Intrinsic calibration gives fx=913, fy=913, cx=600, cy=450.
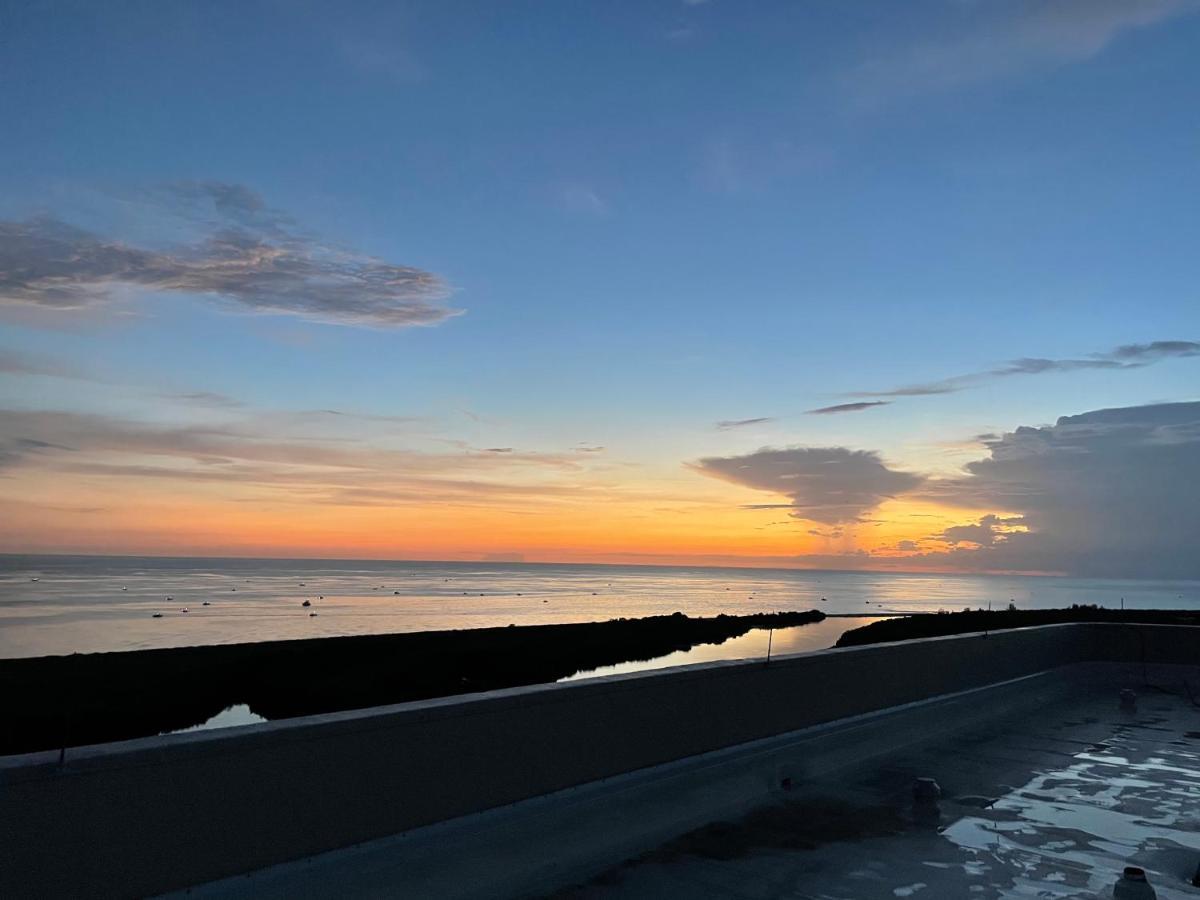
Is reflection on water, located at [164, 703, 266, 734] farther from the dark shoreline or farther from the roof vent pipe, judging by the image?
the roof vent pipe

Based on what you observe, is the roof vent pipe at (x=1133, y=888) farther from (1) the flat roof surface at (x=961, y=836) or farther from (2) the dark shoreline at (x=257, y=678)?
(2) the dark shoreline at (x=257, y=678)

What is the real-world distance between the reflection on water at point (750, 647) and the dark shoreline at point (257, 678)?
1.02 m

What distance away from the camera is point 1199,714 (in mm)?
11570

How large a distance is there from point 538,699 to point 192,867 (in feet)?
6.76

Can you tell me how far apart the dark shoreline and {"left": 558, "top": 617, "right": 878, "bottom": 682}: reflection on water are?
1.02 m

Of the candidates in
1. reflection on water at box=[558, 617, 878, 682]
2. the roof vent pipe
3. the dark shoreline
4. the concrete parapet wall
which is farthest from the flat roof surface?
reflection on water at box=[558, 617, 878, 682]

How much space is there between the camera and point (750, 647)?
3772 centimetres

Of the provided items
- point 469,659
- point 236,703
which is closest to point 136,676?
point 236,703

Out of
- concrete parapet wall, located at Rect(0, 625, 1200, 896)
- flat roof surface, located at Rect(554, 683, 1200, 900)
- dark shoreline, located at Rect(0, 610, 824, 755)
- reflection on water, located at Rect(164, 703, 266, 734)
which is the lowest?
reflection on water, located at Rect(164, 703, 266, 734)

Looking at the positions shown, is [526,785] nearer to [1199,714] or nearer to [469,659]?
[1199,714]

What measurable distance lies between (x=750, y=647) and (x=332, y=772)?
34923mm

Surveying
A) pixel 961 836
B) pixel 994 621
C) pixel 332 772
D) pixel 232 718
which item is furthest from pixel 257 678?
pixel 994 621

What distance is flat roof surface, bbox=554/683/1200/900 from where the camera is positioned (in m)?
4.77

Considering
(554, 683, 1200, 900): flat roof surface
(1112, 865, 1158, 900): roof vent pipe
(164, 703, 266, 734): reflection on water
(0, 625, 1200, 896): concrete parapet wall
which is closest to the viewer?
(0, 625, 1200, 896): concrete parapet wall
